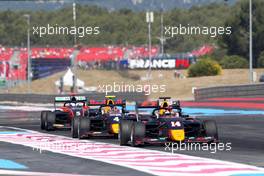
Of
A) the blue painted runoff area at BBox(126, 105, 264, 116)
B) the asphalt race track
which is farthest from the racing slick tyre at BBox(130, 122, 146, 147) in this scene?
the blue painted runoff area at BBox(126, 105, 264, 116)

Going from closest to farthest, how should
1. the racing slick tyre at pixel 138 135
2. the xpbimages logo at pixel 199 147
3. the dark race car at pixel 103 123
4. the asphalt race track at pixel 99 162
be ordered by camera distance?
1. the asphalt race track at pixel 99 162
2. the xpbimages logo at pixel 199 147
3. the racing slick tyre at pixel 138 135
4. the dark race car at pixel 103 123

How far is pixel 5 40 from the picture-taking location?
14188 cm

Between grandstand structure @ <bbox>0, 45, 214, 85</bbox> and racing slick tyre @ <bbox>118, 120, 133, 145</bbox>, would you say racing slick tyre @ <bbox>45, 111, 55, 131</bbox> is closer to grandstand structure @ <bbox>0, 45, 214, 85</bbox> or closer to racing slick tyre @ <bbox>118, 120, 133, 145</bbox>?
racing slick tyre @ <bbox>118, 120, 133, 145</bbox>

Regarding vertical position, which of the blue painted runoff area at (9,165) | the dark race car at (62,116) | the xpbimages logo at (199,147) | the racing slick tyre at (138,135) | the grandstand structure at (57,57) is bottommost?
the blue painted runoff area at (9,165)

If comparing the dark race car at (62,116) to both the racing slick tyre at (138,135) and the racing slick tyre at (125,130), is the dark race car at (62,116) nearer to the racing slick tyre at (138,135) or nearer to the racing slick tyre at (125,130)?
the racing slick tyre at (125,130)

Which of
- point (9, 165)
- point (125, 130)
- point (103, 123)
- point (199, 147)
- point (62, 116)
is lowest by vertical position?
point (9, 165)

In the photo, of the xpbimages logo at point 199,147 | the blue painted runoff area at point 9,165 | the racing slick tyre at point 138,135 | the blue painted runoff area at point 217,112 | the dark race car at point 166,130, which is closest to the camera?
the blue painted runoff area at point 9,165

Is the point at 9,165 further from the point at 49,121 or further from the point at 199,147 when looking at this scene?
the point at 49,121

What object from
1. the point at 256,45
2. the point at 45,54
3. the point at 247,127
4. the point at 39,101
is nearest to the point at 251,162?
the point at 247,127

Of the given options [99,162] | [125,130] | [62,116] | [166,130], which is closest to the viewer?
[99,162]

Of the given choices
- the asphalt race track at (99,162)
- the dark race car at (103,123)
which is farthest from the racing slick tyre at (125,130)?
the dark race car at (103,123)

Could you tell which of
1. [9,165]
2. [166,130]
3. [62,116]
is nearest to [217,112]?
[62,116]

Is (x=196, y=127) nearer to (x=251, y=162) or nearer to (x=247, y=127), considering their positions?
(x=251, y=162)

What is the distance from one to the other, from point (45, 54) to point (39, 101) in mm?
52430
